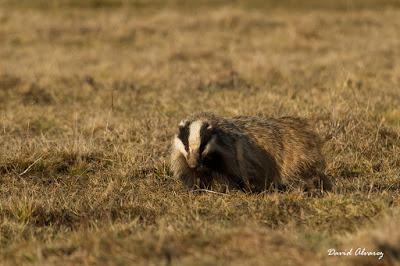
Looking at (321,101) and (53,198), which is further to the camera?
(321,101)

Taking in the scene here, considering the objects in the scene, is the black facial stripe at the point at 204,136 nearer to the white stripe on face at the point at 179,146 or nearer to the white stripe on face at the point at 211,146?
the white stripe on face at the point at 211,146

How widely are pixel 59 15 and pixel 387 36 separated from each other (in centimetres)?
1016

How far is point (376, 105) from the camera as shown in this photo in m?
9.48

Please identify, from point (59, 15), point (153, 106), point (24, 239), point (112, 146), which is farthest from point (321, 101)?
point (59, 15)

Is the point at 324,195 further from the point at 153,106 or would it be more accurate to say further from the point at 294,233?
the point at 153,106

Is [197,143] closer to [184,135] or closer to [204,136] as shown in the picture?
[204,136]

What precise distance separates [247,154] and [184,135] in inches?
23.9

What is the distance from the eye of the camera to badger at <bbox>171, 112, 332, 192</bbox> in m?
5.94

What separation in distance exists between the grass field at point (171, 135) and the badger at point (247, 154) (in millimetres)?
205

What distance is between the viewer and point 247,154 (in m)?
6.18
